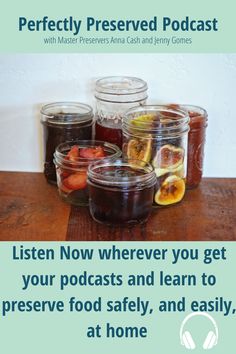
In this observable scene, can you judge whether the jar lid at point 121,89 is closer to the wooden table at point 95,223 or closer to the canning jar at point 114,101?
the canning jar at point 114,101

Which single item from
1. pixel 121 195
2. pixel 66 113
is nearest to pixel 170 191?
pixel 121 195

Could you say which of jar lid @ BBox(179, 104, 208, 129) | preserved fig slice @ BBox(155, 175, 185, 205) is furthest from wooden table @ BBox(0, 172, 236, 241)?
jar lid @ BBox(179, 104, 208, 129)

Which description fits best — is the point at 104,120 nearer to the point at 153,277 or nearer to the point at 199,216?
the point at 199,216

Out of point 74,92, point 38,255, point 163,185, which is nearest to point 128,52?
point 74,92

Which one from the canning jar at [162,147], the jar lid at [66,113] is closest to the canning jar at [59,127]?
the jar lid at [66,113]

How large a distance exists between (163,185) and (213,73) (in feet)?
0.82

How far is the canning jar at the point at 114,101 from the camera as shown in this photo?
1.22 metres

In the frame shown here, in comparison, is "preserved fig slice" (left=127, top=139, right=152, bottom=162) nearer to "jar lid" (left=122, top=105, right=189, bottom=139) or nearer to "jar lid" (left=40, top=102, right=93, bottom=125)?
"jar lid" (left=122, top=105, right=189, bottom=139)

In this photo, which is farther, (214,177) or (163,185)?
(214,177)

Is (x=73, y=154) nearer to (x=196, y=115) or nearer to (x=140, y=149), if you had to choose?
(x=140, y=149)

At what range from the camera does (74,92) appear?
4.13 ft

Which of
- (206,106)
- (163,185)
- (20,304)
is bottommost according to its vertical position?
(20,304)

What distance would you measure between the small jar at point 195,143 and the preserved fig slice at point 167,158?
0.26 feet

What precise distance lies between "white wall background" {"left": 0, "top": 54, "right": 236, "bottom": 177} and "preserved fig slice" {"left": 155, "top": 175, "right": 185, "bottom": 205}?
0.16 metres
